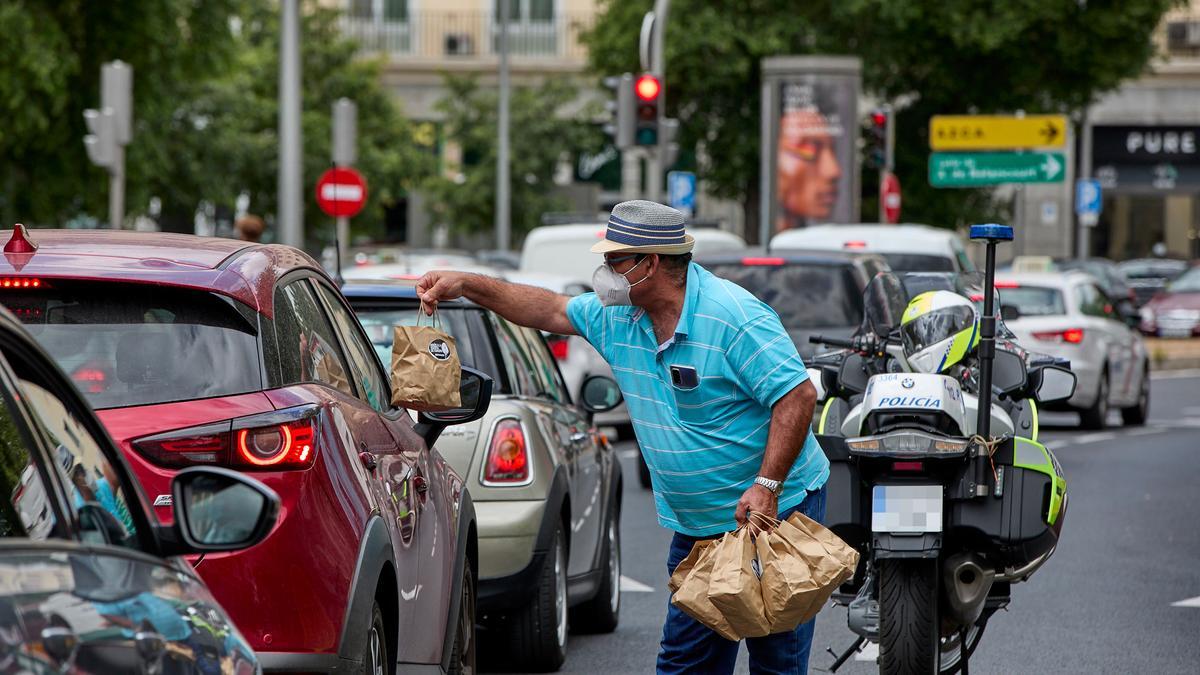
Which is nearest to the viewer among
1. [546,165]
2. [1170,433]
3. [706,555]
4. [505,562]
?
[706,555]

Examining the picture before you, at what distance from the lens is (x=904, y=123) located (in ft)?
143

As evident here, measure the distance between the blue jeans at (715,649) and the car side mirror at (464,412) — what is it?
85 cm

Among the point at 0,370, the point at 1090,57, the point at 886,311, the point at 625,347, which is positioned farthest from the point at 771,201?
the point at 0,370

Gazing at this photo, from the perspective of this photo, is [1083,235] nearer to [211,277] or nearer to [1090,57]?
[1090,57]

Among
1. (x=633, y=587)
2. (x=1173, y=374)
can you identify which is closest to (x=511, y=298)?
(x=633, y=587)

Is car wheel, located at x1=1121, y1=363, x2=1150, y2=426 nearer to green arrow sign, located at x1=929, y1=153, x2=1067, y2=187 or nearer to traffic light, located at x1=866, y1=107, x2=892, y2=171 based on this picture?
traffic light, located at x1=866, y1=107, x2=892, y2=171

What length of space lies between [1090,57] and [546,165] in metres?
11.5

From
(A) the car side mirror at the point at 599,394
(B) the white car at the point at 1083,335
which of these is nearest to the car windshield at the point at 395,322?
(A) the car side mirror at the point at 599,394

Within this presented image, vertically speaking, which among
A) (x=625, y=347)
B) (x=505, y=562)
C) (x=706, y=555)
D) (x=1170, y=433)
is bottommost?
(x=1170, y=433)

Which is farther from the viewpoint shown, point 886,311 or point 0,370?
point 886,311

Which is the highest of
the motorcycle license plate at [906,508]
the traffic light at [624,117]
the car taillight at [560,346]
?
the traffic light at [624,117]

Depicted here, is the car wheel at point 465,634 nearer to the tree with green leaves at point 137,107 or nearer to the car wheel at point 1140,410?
the car wheel at point 1140,410

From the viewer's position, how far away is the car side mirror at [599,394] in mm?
8828

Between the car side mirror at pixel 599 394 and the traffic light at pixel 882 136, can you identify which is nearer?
the car side mirror at pixel 599 394
